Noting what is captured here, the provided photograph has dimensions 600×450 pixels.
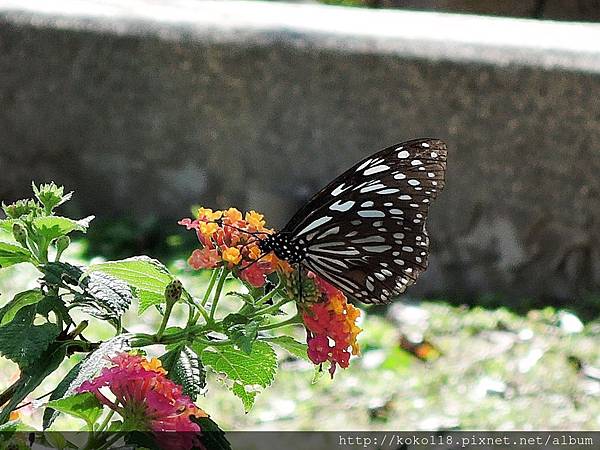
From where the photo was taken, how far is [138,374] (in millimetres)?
711

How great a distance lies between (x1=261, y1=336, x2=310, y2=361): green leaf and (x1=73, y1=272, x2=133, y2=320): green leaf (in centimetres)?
14

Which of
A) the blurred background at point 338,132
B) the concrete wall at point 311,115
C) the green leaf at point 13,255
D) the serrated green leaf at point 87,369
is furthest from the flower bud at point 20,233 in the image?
the concrete wall at point 311,115

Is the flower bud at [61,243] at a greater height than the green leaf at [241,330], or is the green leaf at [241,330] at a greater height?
the flower bud at [61,243]

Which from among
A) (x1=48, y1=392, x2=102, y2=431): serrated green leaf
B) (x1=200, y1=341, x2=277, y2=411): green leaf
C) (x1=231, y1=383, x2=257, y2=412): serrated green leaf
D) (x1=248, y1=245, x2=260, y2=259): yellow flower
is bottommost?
(x1=231, y1=383, x2=257, y2=412): serrated green leaf

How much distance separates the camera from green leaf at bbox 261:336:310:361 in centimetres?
86

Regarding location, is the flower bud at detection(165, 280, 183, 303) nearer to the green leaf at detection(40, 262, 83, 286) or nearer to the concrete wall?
the green leaf at detection(40, 262, 83, 286)

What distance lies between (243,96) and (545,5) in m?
2.73

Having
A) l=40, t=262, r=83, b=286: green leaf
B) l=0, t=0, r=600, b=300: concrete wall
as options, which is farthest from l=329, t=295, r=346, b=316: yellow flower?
l=0, t=0, r=600, b=300: concrete wall

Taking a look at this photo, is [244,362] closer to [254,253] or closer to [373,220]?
[254,253]

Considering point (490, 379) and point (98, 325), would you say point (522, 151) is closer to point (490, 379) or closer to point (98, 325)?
point (490, 379)

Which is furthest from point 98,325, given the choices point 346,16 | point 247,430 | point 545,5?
point 545,5

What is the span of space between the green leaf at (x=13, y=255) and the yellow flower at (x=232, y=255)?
0.17 metres

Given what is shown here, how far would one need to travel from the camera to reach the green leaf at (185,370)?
31.0 inches

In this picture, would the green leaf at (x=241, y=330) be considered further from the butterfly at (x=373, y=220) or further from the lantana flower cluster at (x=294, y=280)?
the butterfly at (x=373, y=220)
